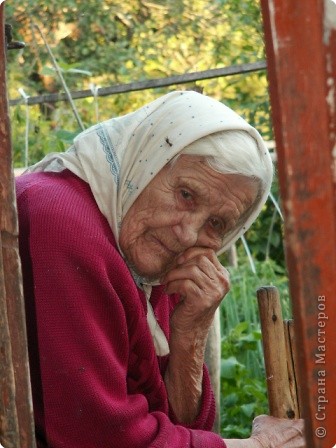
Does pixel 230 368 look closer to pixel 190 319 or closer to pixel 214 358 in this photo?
pixel 214 358

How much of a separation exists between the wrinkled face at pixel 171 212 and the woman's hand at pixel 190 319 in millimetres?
98

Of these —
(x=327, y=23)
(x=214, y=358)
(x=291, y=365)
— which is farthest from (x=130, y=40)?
(x=327, y=23)

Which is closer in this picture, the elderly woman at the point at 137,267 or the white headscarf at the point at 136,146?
the elderly woman at the point at 137,267

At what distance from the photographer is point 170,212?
2453mm

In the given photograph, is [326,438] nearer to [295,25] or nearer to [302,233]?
[302,233]

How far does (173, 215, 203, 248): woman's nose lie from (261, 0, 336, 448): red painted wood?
103 cm

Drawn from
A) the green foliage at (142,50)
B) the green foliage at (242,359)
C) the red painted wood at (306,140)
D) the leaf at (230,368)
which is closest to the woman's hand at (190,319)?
the red painted wood at (306,140)

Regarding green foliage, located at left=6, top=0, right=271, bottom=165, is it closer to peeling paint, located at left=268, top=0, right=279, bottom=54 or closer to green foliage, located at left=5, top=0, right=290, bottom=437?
green foliage, located at left=5, top=0, right=290, bottom=437

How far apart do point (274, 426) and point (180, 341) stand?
0.36 meters

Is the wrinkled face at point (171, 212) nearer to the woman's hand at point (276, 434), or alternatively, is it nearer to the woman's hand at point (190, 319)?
the woman's hand at point (190, 319)

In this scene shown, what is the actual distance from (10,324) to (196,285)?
91 cm

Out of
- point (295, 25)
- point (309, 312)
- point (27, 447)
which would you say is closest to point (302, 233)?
point (309, 312)

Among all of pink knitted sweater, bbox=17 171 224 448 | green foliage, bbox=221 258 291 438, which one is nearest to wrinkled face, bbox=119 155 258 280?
pink knitted sweater, bbox=17 171 224 448

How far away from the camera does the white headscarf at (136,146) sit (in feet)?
8.02
